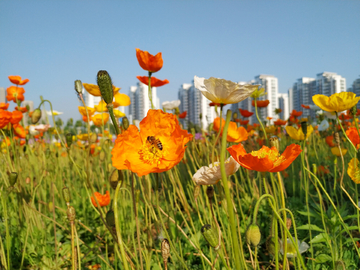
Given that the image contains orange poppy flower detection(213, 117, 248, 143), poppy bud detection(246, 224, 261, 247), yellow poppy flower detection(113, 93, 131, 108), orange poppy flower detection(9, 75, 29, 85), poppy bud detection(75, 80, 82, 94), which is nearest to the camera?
poppy bud detection(246, 224, 261, 247)

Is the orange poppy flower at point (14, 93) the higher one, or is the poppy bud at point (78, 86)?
the orange poppy flower at point (14, 93)

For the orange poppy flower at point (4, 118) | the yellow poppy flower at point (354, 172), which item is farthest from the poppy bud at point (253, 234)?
the orange poppy flower at point (4, 118)

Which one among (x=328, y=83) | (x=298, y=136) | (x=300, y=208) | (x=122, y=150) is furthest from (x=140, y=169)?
(x=328, y=83)

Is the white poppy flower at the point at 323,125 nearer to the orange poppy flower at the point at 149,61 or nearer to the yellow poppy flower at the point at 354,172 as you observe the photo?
the yellow poppy flower at the point at 354,172

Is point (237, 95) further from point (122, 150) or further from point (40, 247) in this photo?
point (40, 247)

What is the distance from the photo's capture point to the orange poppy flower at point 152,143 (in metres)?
0.67

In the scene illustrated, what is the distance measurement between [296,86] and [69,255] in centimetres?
4973

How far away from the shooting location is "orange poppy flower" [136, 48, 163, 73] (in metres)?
1.14

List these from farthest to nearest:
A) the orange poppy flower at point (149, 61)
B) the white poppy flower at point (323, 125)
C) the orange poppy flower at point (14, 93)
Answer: the white poppy flower at point (323, 125) → the orange poppy flower at point (14, 93) → the orange poppy flower at point (149, 61)

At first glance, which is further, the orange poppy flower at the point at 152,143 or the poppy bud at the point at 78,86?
the poppy bud at the point at 78,86

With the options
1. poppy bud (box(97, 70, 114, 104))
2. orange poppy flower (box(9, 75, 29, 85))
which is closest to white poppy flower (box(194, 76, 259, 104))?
poppy bud (box(97, 70, 114, 104))

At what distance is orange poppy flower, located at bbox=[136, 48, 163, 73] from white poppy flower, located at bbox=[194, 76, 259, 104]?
559 millimetres

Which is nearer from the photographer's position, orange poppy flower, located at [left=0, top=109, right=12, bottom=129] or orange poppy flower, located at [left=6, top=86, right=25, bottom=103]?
orange poppy flower, located at [left=0, top=109, right=12, bottom=129]

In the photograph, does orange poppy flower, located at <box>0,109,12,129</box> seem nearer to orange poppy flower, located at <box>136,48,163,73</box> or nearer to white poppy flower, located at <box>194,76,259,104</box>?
orange poppy flower, located at <box>136,48,163,73</box>
